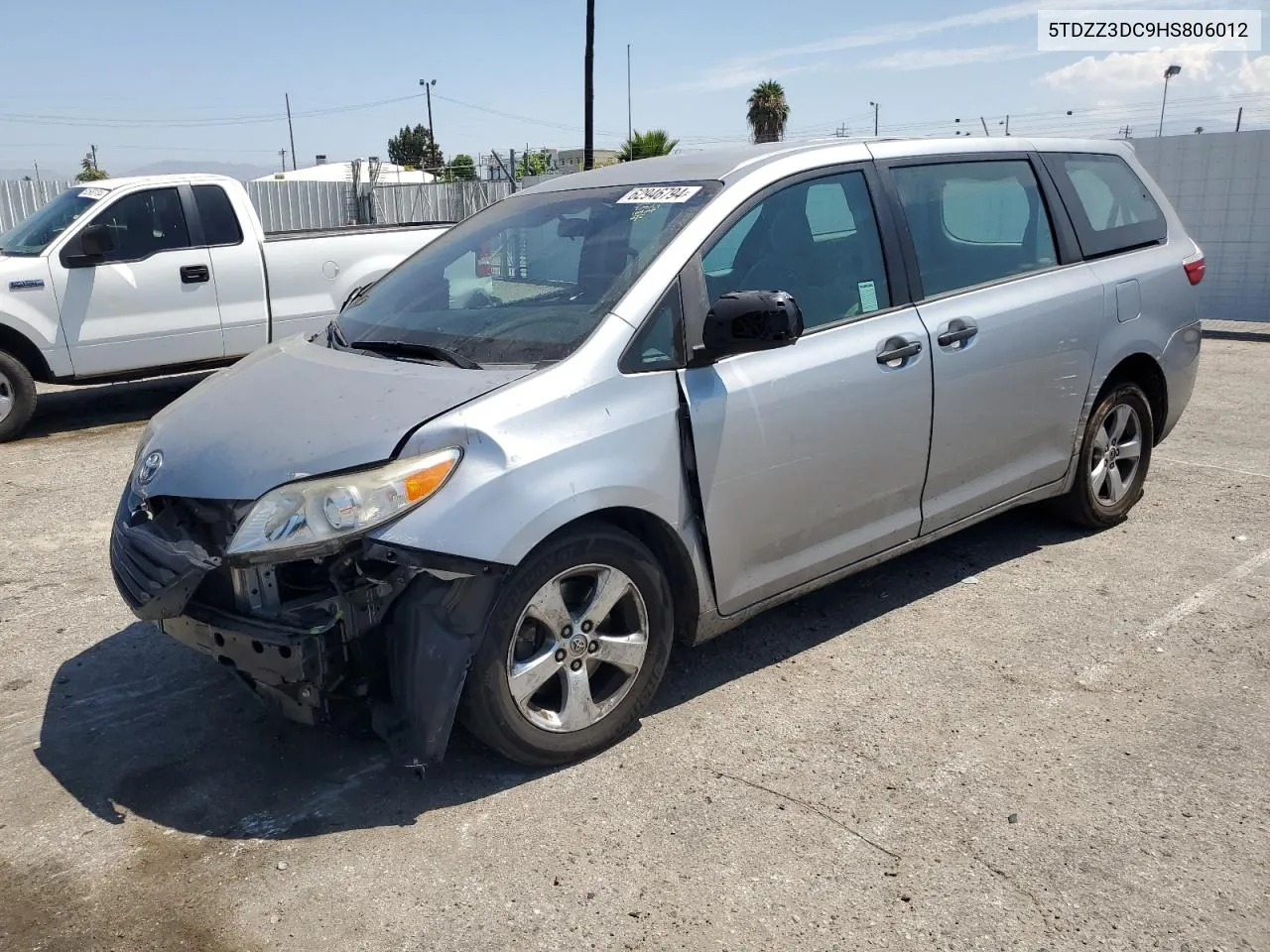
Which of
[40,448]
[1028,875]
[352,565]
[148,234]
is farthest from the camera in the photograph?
[148,234]

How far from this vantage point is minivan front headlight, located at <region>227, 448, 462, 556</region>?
3.02m

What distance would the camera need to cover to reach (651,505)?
3.45 meters

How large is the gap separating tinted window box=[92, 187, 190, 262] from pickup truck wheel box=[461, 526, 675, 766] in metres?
6.87

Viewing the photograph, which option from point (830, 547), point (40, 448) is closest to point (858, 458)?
point (830, 547)

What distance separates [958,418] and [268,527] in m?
2.70

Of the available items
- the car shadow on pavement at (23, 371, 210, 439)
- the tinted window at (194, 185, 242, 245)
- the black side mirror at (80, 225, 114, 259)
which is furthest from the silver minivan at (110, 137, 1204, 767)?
the car shadow on pavement at (23, 371, 210, 439)

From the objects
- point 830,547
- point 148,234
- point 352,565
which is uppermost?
point 148,234

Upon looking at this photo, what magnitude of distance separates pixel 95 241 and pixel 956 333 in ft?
22.7

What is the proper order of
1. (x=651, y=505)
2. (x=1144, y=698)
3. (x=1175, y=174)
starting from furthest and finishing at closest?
(x=1175, y=174) → (x=1144, y=698) → (x=651, y=505)

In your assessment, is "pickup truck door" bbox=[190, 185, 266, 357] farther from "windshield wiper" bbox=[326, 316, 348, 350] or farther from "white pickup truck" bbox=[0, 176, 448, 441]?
"windshield wiper" bbox=[326, 316, 348, 350]

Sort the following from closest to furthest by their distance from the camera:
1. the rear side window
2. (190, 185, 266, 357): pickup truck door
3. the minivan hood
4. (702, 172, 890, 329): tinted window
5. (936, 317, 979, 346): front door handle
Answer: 1. the minivan hood
2. (702, 172, 890, 329): tinted window
3. (936, 317, 979, 346): front door handle
4. the rear side window
5. (190, 185, 266, 357): pickup truck door

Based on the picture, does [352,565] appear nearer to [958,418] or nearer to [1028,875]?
[1028,875]

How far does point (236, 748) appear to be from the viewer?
3.65m

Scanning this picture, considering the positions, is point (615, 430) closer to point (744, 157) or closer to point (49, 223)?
point (744, 157)
